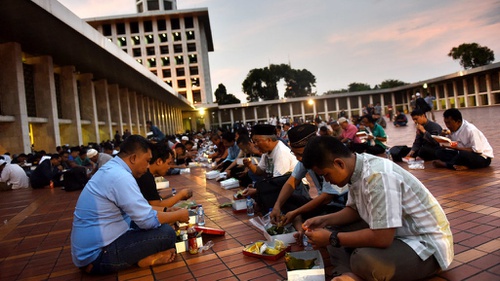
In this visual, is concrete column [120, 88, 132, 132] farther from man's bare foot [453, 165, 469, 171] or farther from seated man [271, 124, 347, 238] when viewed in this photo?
seated man [271, 124, 347, 238]

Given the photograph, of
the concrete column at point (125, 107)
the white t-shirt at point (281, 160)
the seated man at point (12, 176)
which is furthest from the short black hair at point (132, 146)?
the concrete column at point (125, 107)

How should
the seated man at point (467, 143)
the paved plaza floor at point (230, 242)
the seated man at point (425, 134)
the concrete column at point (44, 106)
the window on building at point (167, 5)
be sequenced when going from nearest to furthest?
the paved plaza floor at point (230, 242), the seated man at point (467, 143), the seated man at point (425, 134), the concrete column at point (44, 106), the window on building at point (167, 5)

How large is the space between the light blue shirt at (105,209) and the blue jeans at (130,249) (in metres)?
0.07

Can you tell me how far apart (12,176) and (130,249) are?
30.8 feet

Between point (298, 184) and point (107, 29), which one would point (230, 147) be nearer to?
point (298, 184)

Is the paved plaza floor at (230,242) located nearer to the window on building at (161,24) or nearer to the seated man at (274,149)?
the seated man at (274,149)

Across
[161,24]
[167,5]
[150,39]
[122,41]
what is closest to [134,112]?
[161,24]

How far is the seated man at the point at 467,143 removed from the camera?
6.07m

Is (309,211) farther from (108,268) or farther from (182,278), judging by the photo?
(108,268)

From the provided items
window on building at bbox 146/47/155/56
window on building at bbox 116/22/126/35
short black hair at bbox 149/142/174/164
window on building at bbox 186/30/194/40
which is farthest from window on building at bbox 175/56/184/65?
short black hair at bbox 149/142/174/164

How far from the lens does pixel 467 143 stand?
20.3ft

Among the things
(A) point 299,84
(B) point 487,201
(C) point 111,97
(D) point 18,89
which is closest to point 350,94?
(A) point 299,84

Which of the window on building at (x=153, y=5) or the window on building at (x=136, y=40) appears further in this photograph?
the window on building at (x=153, y=5)

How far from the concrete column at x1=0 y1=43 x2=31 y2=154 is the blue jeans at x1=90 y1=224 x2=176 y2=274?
13.3m
